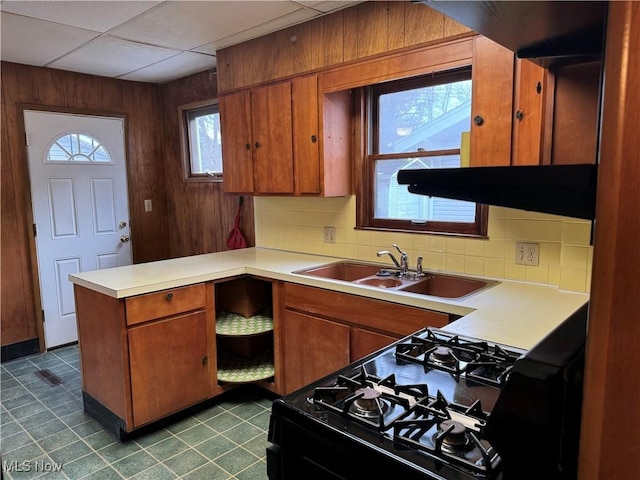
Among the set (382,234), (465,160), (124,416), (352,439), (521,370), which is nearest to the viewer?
(521,370)

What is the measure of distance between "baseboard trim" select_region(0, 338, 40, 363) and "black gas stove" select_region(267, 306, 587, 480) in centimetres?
360

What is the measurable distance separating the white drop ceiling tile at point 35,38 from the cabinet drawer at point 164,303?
1833 millimetres

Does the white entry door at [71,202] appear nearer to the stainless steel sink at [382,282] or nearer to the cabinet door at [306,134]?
the cabinet door at [306,134]

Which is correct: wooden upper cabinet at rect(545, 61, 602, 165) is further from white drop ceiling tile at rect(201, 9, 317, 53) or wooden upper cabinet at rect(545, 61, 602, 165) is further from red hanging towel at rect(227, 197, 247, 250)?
red hanging towel at rect(227, 197, 247, 250)

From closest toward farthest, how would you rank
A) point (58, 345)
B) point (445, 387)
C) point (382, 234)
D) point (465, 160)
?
1. point (445, 387)
2. point (465, 160)
3. point (382, 234)
4. point (58, 345)

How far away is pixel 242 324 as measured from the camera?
115 inches

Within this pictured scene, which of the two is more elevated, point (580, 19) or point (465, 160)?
point (580, 19)

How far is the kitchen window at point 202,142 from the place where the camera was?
13.3 feet

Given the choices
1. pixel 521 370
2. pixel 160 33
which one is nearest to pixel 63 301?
pixel 160 33

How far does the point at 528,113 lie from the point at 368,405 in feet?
5.06

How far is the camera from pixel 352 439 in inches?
34.6

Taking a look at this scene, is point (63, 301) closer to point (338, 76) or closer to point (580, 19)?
point (338, 76)

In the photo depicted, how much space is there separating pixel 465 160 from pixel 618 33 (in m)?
1.77

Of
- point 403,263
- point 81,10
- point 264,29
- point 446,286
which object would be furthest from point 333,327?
point 81,10
